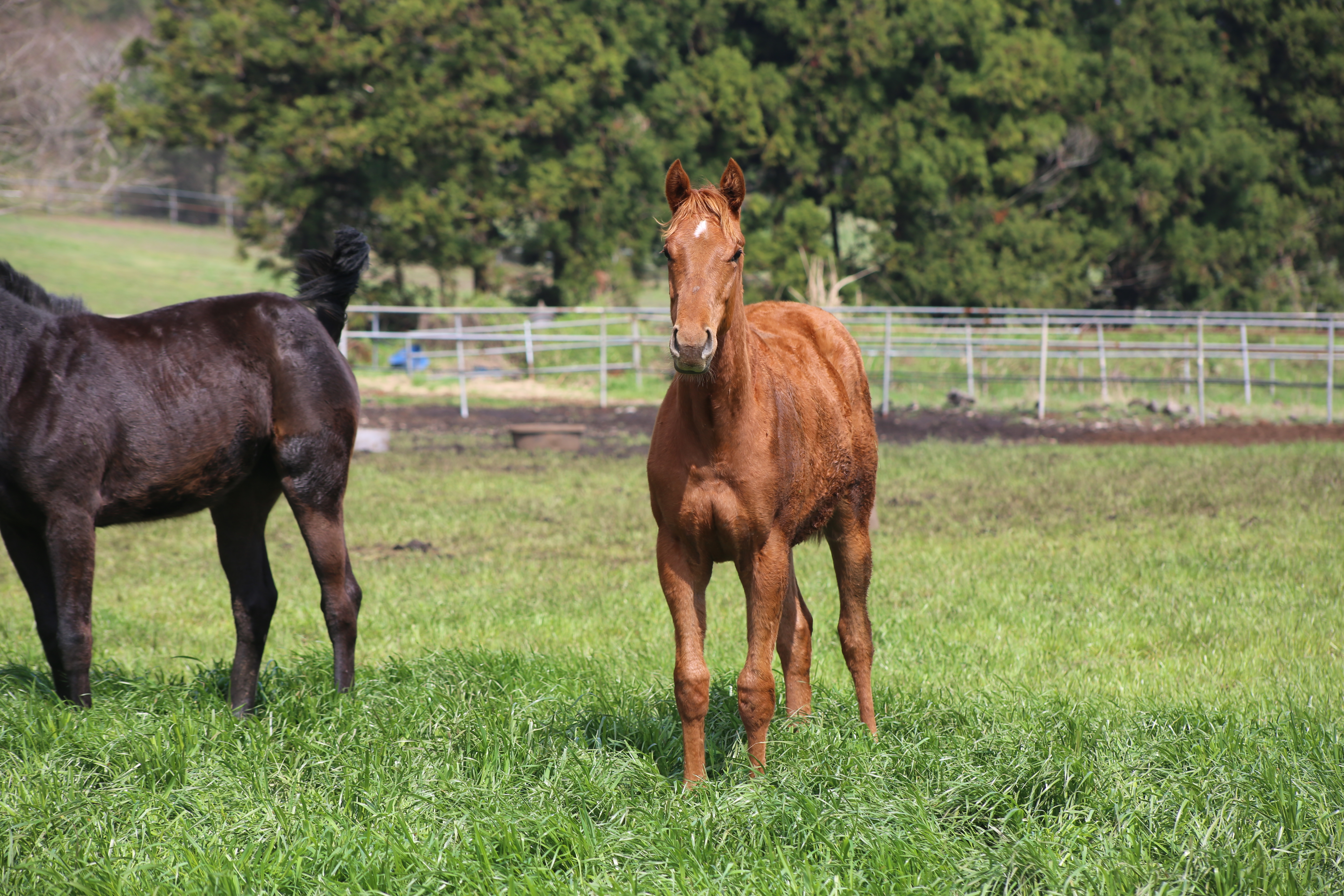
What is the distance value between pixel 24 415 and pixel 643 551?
17.1ft

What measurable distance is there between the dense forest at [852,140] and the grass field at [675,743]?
20.0m

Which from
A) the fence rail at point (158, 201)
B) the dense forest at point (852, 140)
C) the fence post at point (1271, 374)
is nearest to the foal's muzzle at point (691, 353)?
the fence post at point (1271, 374)

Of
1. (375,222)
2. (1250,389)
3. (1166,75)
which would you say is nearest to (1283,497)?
(1250,389)

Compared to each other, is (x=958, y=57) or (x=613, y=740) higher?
(x=958, y=57)

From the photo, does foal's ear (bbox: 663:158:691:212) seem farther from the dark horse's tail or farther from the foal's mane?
the dark horse's tail

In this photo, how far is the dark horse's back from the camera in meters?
4.47

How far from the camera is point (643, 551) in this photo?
29.5 ft

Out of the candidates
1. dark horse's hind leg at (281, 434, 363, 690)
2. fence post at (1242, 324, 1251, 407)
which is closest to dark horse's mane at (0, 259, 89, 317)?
dark horse's hind leg at (281, 434, 363, 690)

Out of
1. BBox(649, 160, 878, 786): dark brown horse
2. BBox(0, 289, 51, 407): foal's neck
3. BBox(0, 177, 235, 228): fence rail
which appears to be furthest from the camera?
BBox(0, 177, 235, 228): fence rail

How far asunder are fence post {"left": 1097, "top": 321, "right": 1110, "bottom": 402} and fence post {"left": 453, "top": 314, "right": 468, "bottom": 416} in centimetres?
1070

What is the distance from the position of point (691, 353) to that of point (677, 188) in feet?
2.47

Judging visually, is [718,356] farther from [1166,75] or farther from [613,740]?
[1166,75]

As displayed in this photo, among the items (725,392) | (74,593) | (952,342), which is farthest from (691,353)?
(952,342)

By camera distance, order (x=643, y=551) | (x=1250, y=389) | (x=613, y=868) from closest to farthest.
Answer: (x=613, y=868)
(x=643, y=551)
(x=1250, y=389)
